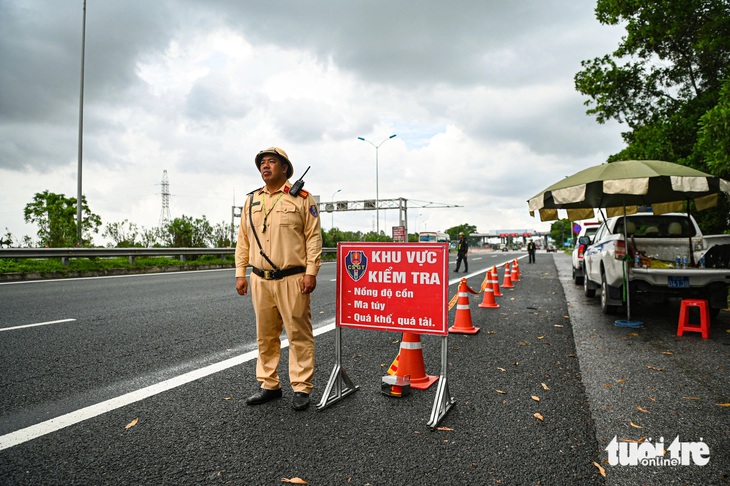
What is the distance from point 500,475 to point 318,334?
4.00 meters

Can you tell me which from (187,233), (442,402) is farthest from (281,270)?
(187,233)

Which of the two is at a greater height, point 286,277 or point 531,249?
point 286,277

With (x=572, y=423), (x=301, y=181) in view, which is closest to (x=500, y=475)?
(x=572, y=423)

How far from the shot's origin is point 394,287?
393 cm

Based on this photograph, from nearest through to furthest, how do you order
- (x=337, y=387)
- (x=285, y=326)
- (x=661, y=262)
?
(x=285, y=326), (x=337, y=387), (x=661, y=262)

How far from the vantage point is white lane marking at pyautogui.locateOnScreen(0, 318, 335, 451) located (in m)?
3.07

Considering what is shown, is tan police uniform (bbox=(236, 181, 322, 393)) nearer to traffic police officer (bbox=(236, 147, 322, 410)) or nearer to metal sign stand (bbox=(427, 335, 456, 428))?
traffic police officer (bbox=(236, 147, 322, 410))

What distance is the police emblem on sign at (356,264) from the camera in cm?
405

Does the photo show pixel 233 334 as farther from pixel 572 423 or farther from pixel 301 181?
pixel 572 423

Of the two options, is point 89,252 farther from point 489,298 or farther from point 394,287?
point 394,287

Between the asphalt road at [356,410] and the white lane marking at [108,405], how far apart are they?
0.06 ft

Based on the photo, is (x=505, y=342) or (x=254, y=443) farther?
(x=505, y=342)

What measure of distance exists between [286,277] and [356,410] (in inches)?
45.7

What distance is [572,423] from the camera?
3357mm
